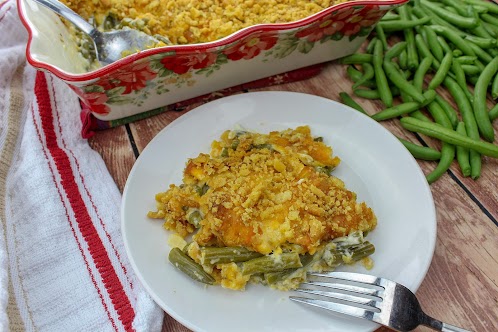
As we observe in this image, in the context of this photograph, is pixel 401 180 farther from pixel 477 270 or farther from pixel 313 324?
pixel 313 324

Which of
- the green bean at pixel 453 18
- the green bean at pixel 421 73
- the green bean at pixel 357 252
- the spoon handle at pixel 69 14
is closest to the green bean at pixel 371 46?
the green bean at pixel 421 73

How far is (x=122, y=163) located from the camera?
2027 millimetres

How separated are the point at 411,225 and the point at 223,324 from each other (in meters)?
0.68

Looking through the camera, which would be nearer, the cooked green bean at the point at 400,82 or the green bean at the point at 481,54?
the cooked green bean at the point at 400,82

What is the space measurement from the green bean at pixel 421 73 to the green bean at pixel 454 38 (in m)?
0.15

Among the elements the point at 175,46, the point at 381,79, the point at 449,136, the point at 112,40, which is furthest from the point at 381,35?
the point at 112,40

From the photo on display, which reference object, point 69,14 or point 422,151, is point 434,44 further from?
point 69,14

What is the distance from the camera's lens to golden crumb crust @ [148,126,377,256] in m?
1.54

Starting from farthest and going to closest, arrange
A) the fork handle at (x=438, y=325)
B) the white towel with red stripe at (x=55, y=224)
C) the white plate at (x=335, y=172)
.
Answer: the white towel with red stripe at (x=55, y=224) → the white plate at (x=335, y=172) → the fork handle at (x=438, y=325)

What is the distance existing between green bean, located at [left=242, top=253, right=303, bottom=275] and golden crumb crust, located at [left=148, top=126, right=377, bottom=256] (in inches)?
1.0

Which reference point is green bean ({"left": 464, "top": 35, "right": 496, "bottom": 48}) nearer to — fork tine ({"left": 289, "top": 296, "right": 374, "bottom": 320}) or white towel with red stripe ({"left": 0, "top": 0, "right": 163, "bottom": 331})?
fork tine ({"left": 289, "top": 296, "right": 374, "bottom": 320})

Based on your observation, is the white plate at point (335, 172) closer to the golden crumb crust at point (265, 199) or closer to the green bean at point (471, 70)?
the golden crumb crust at point (265, 199)


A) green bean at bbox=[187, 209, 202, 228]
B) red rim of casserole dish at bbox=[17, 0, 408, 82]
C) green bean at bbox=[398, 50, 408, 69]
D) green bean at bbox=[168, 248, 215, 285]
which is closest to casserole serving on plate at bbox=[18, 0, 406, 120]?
red rim of casserole dish at bbox=[17, 0, 408, 82]

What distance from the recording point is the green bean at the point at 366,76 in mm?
2207
